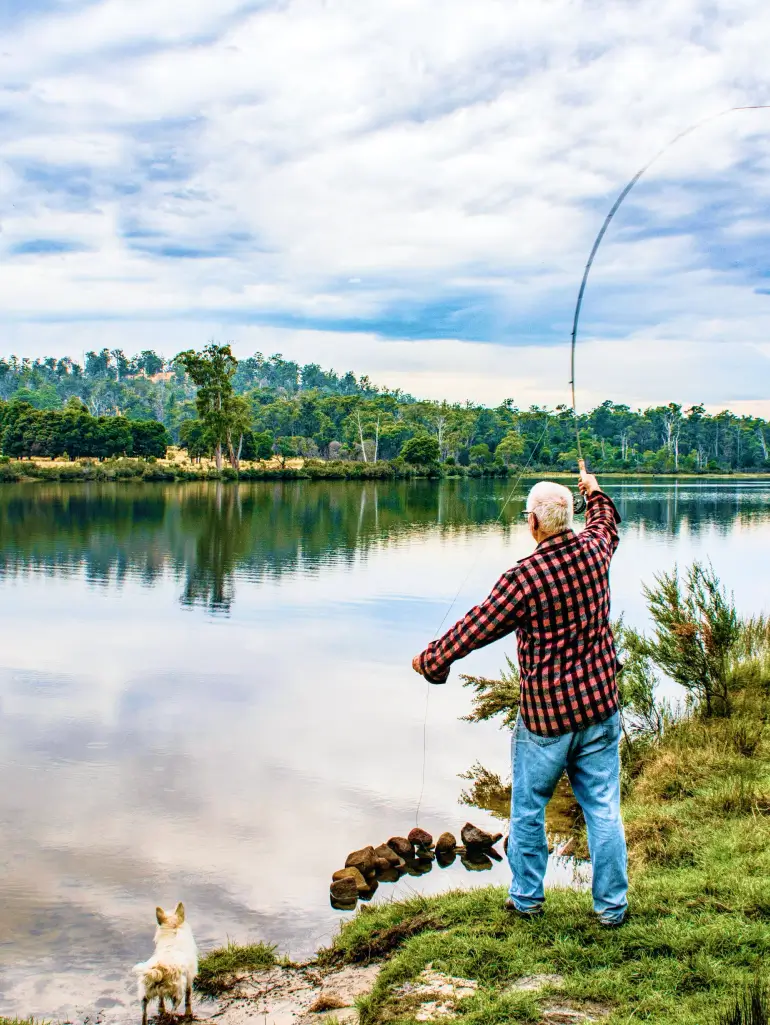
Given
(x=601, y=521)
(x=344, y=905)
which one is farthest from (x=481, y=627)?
(x=344, y=905)

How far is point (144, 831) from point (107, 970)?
9.15 ft

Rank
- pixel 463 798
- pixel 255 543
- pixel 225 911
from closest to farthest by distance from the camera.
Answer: pixel 225 911 < pixel 463 798 < pixel 255 543

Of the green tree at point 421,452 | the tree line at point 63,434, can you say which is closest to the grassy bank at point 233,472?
the green tree at point 421,452

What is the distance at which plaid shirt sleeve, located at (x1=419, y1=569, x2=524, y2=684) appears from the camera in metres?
4.41

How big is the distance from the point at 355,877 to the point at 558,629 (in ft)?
14.6

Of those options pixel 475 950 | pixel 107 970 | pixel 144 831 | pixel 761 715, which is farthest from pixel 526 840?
pixel 761 715

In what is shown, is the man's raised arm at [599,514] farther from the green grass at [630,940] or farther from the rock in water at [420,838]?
the rock in water at [420,838]

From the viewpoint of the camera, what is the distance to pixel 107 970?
638 centimetres

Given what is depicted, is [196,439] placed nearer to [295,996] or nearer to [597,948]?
[295,996]

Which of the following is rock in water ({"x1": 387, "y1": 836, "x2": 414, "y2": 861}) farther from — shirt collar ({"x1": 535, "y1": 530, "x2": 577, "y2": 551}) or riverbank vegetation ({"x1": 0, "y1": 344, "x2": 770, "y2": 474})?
riverbank vegetation ({"x1": 0, "y1": 344, "x2": 770, "y2": 474})

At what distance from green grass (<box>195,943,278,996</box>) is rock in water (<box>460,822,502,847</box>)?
2739 mm

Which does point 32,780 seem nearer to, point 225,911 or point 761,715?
point 225,911

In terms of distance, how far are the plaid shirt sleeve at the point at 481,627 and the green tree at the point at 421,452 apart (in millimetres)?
100744

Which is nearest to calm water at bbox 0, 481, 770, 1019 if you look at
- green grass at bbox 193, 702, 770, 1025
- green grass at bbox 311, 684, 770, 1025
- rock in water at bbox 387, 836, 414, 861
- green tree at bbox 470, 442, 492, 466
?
rock in water at bbox 387, 836, 414, 861
